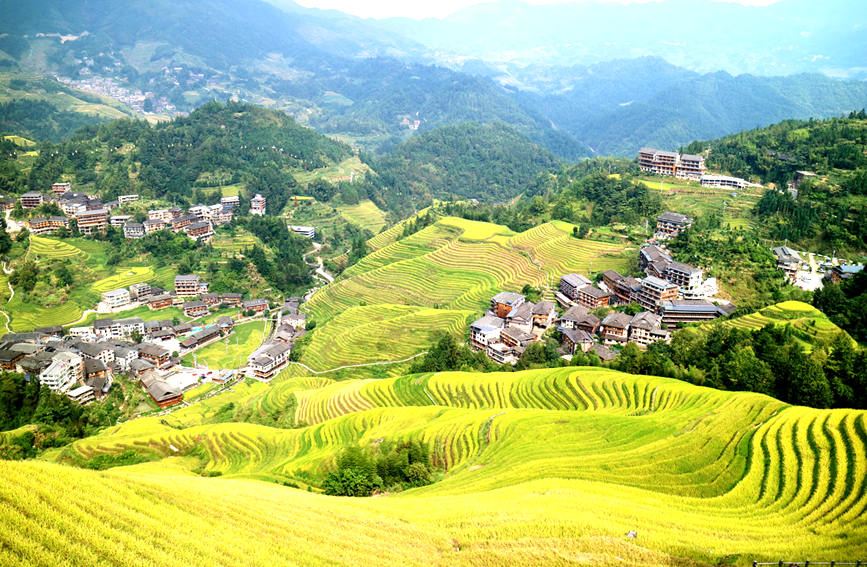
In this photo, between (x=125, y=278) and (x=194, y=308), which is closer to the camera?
(x=194, y=308)

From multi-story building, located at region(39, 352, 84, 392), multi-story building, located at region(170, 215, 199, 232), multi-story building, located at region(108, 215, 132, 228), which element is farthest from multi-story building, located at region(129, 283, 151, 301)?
multi-story building, located at region(108, 215, 132, 228)

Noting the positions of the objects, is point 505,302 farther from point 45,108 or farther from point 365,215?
point 45,108

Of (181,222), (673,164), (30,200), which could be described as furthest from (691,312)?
(30,200)

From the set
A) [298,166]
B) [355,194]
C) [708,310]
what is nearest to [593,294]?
[708,310]

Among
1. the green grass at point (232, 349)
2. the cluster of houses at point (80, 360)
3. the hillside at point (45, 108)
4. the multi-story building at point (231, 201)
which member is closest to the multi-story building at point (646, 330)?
the green grass at point (232, 349)

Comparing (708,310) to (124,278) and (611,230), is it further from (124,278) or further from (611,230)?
(124,278)

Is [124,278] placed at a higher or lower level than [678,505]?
lower
